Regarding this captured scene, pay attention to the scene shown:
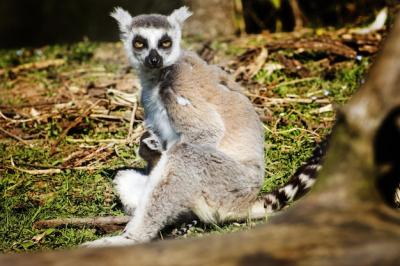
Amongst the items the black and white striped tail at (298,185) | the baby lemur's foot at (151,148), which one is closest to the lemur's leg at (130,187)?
the baby lemur's foot at (151,148)

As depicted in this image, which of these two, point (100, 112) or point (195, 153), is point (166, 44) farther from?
point (100, 112)

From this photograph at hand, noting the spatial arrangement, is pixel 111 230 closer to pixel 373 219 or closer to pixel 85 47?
pixel 373 219

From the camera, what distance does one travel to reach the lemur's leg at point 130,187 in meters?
4.73

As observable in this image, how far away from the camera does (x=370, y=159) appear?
2.88 meters

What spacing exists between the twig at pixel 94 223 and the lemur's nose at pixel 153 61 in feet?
3.92

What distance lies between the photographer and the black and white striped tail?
4105mm

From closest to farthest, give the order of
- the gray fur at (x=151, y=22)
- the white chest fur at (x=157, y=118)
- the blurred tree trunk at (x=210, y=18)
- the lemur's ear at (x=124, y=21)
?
the white chest fur at (x=157, y=118) → the gray fur at (x=151, y=22) → the lemur's ear at (x=124, y=21) → the blurred tree trunk at (x=210, y=18)

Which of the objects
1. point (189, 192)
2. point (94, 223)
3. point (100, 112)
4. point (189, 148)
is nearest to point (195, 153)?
point (189, 148)

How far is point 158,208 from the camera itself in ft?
13.8

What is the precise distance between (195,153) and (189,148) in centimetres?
6

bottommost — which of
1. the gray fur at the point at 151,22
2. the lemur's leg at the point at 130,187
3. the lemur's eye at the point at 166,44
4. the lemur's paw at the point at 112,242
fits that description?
the lemur's paw at the point at 112,242

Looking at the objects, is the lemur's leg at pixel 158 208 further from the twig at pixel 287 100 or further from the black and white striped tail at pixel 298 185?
the twig at pixel 287 100

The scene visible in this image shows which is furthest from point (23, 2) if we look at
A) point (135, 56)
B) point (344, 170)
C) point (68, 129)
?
point (344, 170)

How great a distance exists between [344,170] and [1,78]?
634 centimetres
